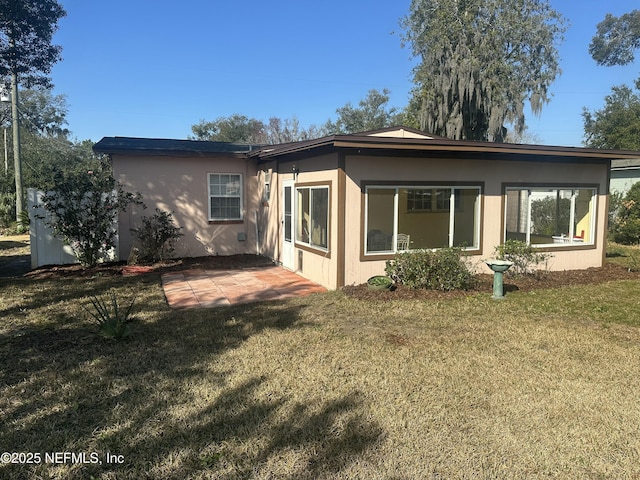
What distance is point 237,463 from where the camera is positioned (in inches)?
110

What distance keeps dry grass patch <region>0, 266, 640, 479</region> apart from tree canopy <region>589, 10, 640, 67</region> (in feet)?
118

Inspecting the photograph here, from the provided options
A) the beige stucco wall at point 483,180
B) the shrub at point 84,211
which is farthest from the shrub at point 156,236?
the beige stucco wall at point 483,180

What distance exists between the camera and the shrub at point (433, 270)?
757 cm

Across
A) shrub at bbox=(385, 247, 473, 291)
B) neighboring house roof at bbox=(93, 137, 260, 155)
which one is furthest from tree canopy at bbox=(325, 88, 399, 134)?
shrub at bbox=(385, 247, 473, 291)

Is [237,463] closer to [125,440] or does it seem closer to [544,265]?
[125,440]

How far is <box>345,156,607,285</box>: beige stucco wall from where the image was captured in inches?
301

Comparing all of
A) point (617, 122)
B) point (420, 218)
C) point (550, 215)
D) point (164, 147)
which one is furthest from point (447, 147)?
point (617, 122)

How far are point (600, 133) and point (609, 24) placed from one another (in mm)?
8812

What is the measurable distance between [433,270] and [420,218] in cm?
121

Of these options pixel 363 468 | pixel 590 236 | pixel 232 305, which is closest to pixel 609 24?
pixel 590 236

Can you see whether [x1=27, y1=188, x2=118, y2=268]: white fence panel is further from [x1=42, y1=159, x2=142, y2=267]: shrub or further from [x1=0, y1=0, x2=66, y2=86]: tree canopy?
[x1=0, y1=0, x2=66, y2=86]: tree canopy

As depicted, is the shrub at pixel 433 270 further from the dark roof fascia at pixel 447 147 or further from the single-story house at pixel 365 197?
the dark roof fascia at pixel 447 147

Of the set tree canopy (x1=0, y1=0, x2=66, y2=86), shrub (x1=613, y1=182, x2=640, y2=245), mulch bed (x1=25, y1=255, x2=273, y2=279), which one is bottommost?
mulch bed (x1=25, y1=255, x2=273, y2=279)

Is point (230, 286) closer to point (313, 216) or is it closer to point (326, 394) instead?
point (313, 216)
